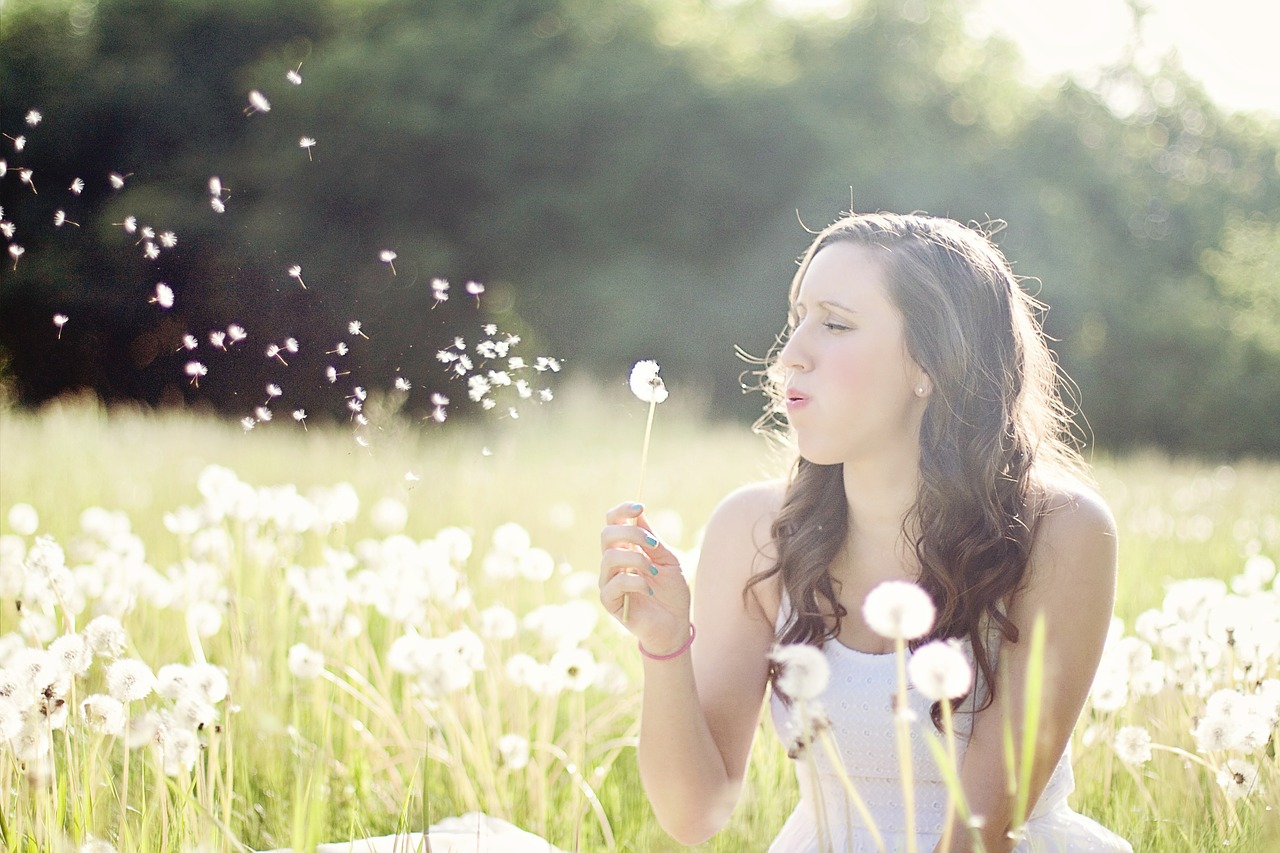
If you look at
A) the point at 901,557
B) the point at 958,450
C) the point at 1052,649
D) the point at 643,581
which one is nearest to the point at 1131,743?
the point at 1052,649

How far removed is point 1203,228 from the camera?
1752 centimetres

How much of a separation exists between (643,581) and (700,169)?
15.1m

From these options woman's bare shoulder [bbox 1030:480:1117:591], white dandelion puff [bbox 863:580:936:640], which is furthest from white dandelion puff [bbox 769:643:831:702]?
woman's bare shoulder [bbox 1030:480:1117:591]

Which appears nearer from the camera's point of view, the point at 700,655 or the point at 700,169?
the point at 700,655

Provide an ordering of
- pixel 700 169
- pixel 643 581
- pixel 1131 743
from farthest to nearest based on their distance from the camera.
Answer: pixel 700 169, pixel 1131 743, pixel 643 581

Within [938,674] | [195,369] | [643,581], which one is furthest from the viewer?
[195,369]

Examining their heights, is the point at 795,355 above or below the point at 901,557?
above

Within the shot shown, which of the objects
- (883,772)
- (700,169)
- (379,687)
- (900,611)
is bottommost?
(379,687)

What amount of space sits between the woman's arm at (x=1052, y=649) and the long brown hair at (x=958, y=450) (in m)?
0.03

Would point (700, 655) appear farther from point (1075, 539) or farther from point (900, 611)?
point (900, 611)

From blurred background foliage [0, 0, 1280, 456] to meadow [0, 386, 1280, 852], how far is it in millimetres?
7089

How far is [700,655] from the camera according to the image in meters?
2.31

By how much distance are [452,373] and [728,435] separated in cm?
669

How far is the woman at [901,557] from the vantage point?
6.39 ft
